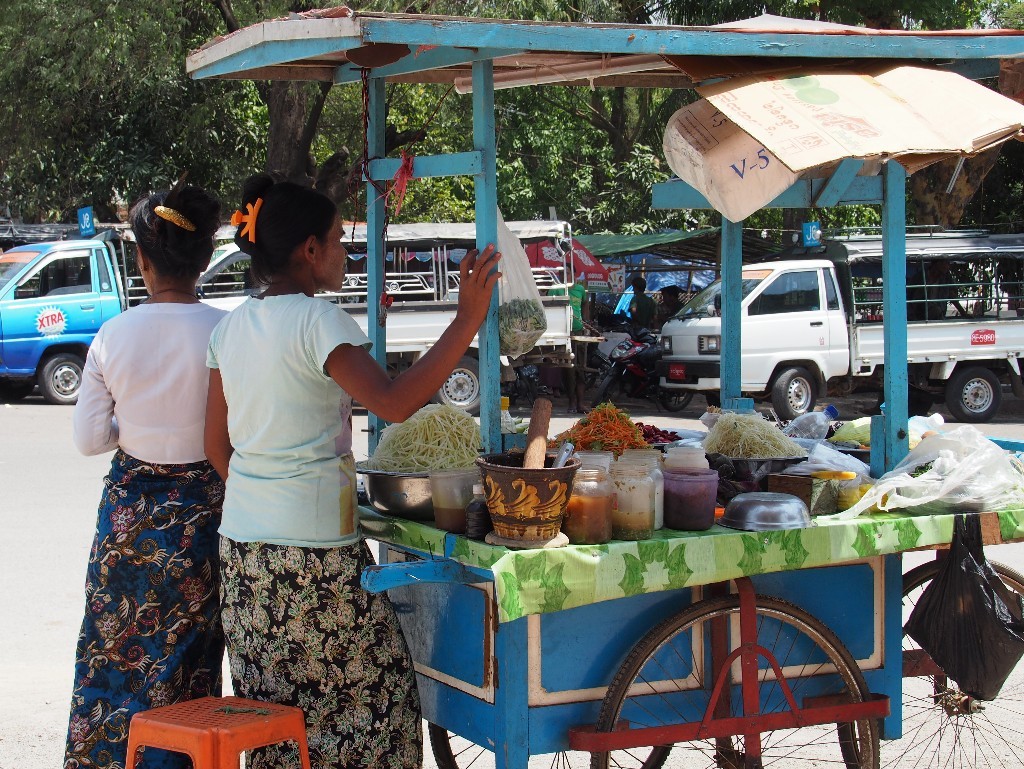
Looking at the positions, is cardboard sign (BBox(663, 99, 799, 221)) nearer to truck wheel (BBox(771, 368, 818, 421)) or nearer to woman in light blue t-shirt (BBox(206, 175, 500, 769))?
woman in light blue t-shirt (BBox(206, 175, 500, 769))

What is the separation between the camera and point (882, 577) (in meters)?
3.09

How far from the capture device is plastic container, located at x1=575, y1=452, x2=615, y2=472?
269 centimetres

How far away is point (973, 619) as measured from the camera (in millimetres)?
2953

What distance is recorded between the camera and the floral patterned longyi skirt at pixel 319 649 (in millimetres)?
2533

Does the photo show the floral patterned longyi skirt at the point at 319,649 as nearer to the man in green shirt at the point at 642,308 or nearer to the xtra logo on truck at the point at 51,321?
the xtra logo on truck at the point at 51,321

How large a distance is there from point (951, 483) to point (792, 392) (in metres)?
10.1

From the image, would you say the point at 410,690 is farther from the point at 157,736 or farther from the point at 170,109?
the point at 170,109

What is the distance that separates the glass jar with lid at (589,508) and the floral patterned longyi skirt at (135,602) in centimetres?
99

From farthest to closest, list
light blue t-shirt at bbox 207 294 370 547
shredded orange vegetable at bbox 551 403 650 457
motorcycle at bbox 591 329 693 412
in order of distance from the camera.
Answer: motorcycle at bbox 591 329 693 412
shredded orange vegetable at bbox 551 403 650 457
light blue t-shirt at bbox 207 294 370 547

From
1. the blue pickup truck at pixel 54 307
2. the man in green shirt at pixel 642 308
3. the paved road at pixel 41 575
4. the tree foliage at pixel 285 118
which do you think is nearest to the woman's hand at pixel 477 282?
the paved road at pixel 41 575

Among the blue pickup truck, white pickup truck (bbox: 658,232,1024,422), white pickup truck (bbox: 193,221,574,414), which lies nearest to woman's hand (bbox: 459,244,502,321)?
white pickup truck (bbox: 193,221,574,414)

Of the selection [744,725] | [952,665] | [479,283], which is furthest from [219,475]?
[952,665]

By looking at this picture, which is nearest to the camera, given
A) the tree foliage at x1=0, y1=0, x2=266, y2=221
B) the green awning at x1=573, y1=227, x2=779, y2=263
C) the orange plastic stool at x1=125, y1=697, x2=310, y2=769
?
the orange plastic stool at x1=125, y1=697, x2=310, y2=769

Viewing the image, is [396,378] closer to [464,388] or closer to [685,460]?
[685,460]
